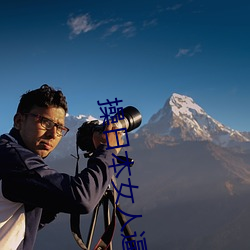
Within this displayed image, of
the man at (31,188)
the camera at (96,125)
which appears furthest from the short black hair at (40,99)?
the camera at (96,125)

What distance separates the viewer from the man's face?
163 cm

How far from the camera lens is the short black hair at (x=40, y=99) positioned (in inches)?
68.9

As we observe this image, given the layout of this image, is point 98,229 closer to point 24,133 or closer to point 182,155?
point 182,155

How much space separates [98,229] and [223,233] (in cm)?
4105

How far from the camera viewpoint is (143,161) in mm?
159500

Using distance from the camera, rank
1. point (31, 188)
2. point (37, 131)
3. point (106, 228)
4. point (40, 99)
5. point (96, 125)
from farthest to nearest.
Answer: point (96, 125)
point (106, 228)
point (40, 99)
point (37, 131)
point (31, 188)

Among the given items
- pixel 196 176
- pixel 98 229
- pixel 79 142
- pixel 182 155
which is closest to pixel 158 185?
pixel 196 176

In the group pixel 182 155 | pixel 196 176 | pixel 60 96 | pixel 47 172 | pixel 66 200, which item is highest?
pixel 182 155

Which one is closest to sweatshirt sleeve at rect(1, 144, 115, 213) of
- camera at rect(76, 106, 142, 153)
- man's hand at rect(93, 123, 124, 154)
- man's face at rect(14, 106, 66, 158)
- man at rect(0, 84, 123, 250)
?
man at rect(0, 84, 123, 250)

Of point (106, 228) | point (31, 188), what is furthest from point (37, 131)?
point (106, 228)

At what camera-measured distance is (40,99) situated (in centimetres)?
176

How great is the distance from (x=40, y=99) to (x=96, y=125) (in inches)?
19.5

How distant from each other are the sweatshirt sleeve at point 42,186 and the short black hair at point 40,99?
13.5 inches

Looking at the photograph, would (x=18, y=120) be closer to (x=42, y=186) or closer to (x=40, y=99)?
(x=40, y=99)
